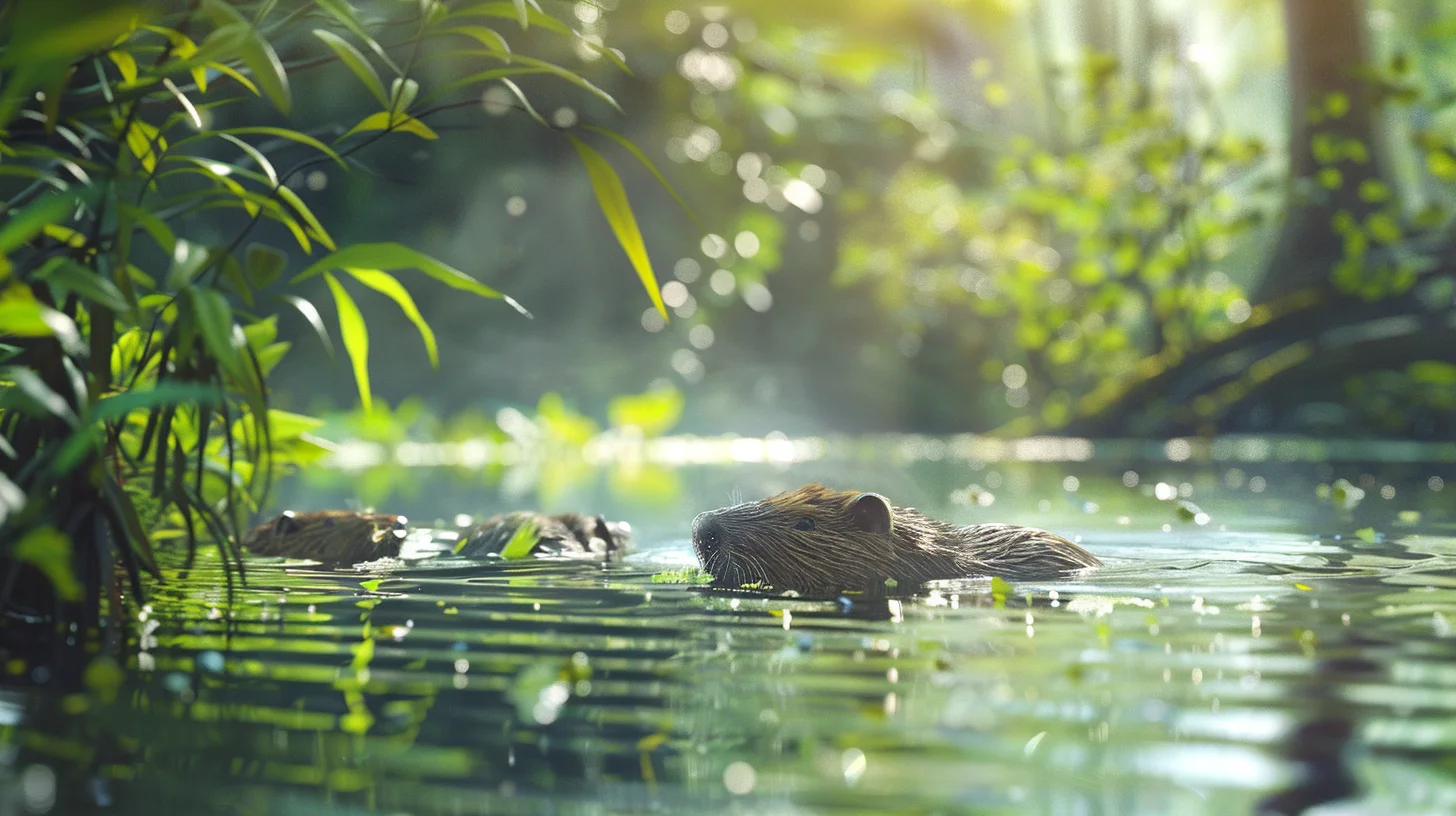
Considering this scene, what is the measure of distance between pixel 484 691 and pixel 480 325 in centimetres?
2176

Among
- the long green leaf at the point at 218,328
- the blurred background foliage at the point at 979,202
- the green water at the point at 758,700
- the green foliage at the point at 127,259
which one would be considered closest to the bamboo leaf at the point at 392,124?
the green foliage at the point at 127,259

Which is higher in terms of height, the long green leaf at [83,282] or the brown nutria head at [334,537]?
the long green leaf at [83,282]

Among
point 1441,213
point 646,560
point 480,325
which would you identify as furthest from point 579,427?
point 646,560

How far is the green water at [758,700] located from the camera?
228cm

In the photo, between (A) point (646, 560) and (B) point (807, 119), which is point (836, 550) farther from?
(B) point (807, 119)

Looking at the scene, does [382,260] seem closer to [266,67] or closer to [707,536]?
[266,67]

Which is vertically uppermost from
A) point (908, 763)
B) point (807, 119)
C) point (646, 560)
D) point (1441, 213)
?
point (807, 119)

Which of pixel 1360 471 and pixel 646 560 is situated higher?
pixel 1360 471

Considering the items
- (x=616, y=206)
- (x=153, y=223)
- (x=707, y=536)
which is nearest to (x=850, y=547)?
(x=707, y=536)

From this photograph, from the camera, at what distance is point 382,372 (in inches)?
947

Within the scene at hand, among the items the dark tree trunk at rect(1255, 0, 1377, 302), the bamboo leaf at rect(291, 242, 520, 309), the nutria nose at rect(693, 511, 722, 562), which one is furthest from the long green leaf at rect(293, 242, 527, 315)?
the dark tree trunk at rect(1255, 0, 1377, 302)

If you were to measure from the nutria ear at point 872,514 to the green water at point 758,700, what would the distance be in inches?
15.6

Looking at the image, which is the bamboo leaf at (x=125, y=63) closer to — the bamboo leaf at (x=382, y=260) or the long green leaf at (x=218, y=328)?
the bamboo leaf at (x=382, y=260)

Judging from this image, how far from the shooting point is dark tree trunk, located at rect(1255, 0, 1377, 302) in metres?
14.5
